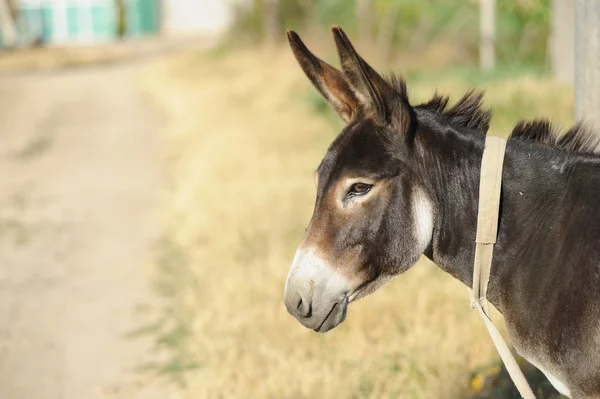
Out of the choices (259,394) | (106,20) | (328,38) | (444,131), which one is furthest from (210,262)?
(106,20)

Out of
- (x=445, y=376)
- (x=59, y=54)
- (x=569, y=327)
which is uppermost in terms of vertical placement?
(x=569, y=327)

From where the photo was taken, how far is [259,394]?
4.98 m

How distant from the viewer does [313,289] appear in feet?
9.77

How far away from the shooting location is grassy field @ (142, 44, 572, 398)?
5.03 meters

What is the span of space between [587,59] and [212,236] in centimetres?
504

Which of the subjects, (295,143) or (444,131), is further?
(295,143)

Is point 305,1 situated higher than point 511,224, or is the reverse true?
point 511,224

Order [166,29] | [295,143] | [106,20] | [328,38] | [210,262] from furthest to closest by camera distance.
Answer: [166,29] → [106,20] → [328,38] → [295,143] → [210,262]

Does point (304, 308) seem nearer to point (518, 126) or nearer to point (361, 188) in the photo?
point (361, 188)

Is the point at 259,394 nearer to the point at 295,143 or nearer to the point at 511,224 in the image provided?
the point at 511,224

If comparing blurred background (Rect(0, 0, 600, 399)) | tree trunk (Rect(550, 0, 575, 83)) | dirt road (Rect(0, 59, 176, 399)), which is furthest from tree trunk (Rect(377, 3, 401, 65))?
tree trunk (Rect(550, 0, 575, 83))

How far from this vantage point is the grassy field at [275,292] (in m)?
5.03

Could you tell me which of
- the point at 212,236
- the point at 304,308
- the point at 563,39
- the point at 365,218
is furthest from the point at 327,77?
the point at 563,39

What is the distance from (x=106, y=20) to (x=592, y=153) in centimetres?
5314
